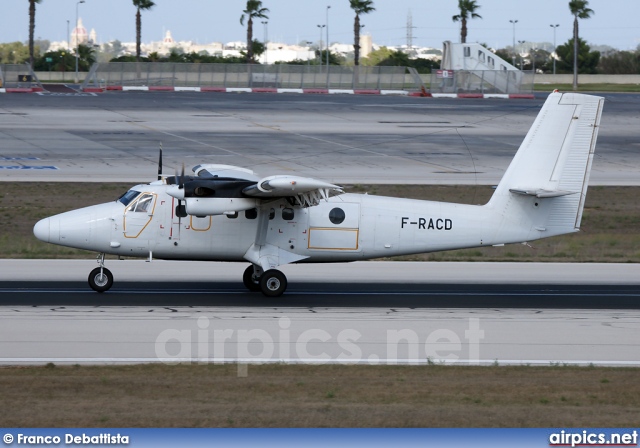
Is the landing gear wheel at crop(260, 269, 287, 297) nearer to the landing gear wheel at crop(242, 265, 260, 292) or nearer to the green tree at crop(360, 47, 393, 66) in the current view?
the landing gear wheel at crop(242, 265, 260, 292)

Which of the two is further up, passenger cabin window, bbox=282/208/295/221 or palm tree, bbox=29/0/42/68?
palm tree, bbox=29/0/42/68

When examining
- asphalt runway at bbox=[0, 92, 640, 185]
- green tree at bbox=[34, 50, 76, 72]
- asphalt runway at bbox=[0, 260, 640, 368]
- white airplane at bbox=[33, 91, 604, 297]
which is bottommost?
asphalt runway at bbox=[0, 260, 640, 368]

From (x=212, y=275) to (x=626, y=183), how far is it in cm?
2523

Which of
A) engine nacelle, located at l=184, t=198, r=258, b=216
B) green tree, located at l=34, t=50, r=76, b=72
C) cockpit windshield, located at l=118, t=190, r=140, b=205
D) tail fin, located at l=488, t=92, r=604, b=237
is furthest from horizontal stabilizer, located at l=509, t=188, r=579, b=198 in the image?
green tree, located at l=34, t=50, r=76, b=72

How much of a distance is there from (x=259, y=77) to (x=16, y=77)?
79.3 ft

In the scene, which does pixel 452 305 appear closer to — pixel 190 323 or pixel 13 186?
pixel 190 323

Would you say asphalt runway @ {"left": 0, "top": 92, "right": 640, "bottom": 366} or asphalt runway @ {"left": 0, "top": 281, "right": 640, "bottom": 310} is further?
asphalt runway @ {"left": 0, "top": 281, "right": 640, "bottom": 310}

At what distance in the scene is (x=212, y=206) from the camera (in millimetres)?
20016

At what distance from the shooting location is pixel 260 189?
65.1 feet

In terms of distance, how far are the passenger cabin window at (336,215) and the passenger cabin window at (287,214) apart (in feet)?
3.01

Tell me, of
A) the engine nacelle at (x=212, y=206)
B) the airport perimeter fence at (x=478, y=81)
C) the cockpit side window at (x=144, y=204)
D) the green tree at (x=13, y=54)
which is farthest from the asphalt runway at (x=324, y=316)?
the green tree at (x=13, y=54)

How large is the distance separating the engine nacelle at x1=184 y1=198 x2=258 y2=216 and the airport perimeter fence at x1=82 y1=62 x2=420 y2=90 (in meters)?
73.4

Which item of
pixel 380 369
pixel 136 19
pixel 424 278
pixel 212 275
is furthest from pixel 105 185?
pixel 136 19

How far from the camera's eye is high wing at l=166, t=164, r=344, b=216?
1969cm
